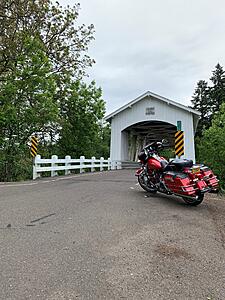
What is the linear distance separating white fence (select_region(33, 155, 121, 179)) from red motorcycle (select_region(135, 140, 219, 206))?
18.3 feet

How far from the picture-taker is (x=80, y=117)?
19.5m

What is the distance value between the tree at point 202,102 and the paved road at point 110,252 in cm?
3353

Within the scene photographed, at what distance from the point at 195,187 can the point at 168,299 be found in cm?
349

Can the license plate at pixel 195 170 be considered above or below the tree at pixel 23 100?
below

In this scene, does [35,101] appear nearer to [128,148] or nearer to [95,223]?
[95,223]

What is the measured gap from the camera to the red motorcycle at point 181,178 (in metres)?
5.32

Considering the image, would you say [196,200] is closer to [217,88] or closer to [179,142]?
[179,142]

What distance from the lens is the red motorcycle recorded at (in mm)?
5316

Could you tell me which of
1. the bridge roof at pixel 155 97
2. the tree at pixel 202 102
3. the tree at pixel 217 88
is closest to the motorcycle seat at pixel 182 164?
the bridge roof at pixel 155 97

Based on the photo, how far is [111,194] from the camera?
6.72 m

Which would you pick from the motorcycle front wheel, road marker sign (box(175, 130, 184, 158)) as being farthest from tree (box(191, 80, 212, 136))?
the motorcycle front wheel

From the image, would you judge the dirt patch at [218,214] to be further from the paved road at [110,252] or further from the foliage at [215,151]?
the foliage at [215,151]

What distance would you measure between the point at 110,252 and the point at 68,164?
10628 millimetres

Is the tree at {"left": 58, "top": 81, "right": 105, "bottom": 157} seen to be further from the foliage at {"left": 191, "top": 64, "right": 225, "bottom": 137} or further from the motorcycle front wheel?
the foliage at {"left": 191, "top": 64, "right": 225, "bottom": 137}
